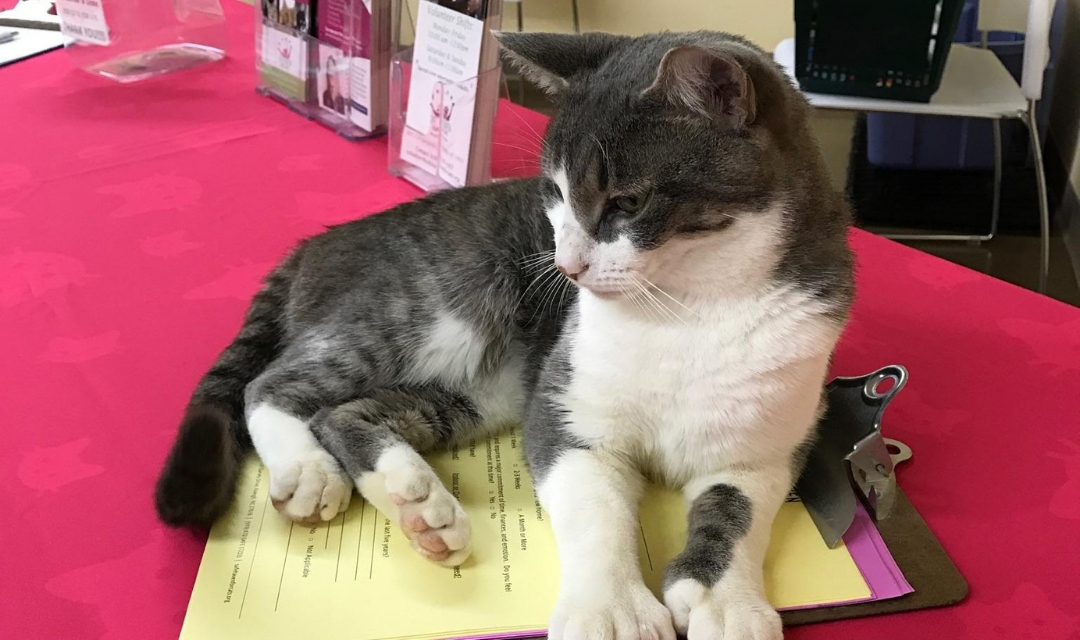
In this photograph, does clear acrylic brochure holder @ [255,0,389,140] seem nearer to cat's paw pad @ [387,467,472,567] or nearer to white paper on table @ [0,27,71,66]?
white paper on table @ [0,27,71,66]

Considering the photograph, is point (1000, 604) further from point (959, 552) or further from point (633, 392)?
point (633, 392)

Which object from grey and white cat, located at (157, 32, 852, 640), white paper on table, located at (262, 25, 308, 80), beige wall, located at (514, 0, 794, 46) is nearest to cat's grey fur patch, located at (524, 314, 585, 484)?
grey and white cat, located at (157, 32, 852, 640)

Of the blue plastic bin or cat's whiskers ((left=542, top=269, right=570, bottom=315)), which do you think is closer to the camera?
cat's whiskers ((left=542, top=269, right=570, bottom=315))

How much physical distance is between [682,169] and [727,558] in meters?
0.37

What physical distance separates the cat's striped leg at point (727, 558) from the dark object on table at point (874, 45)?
162 centimetres

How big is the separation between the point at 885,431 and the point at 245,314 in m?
0.87

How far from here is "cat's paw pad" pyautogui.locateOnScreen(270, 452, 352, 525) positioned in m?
0.86

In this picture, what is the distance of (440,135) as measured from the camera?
4.92 feet

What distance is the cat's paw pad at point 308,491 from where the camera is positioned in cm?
86

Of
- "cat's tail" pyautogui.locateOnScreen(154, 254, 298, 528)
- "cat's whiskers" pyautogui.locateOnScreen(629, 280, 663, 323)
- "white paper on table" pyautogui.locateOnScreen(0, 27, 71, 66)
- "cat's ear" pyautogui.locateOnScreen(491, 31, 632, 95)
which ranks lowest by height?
"cat's tail" pyautogui.locateOnScreen(154, 254, 298, 528)

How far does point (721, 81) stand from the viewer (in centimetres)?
74

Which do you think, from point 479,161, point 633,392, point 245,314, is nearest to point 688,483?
point 633,392

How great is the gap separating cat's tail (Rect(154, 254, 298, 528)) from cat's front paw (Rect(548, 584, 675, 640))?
38 cm

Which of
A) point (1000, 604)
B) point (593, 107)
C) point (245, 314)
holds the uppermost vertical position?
point (593, 107)
